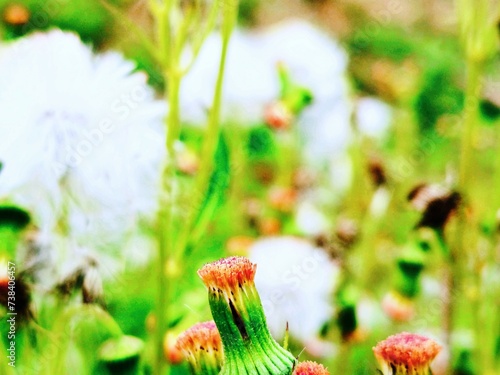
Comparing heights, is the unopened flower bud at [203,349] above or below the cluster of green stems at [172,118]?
below

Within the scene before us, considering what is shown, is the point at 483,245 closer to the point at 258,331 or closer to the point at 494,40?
the point at 494,40

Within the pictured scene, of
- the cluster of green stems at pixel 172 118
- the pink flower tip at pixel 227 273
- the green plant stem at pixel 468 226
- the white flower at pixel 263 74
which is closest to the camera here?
the pink flower tip at pixel 227 273

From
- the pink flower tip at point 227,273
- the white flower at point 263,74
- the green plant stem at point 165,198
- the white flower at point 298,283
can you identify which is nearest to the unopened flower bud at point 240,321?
the pink flower tip at point 227,273

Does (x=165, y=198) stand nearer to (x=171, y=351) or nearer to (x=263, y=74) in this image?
(x=171, y=351)

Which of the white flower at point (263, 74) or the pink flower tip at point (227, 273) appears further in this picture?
the white flower at point (263, 74)

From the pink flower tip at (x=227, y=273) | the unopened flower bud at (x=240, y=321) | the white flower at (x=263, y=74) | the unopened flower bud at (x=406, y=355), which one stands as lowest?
the unopened flower bud at (x=406, y=355)

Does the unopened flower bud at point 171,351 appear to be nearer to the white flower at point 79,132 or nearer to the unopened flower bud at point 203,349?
the white flower at point 79,132

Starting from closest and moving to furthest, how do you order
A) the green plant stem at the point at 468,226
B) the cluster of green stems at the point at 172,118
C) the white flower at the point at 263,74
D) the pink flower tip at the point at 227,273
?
1. the pink flower tip at the point at 227,273
2. the cluster of green stems at the point at 172,118
3. the green plant stem at the point at 468,226
4. the white flower at the point at 263,74
